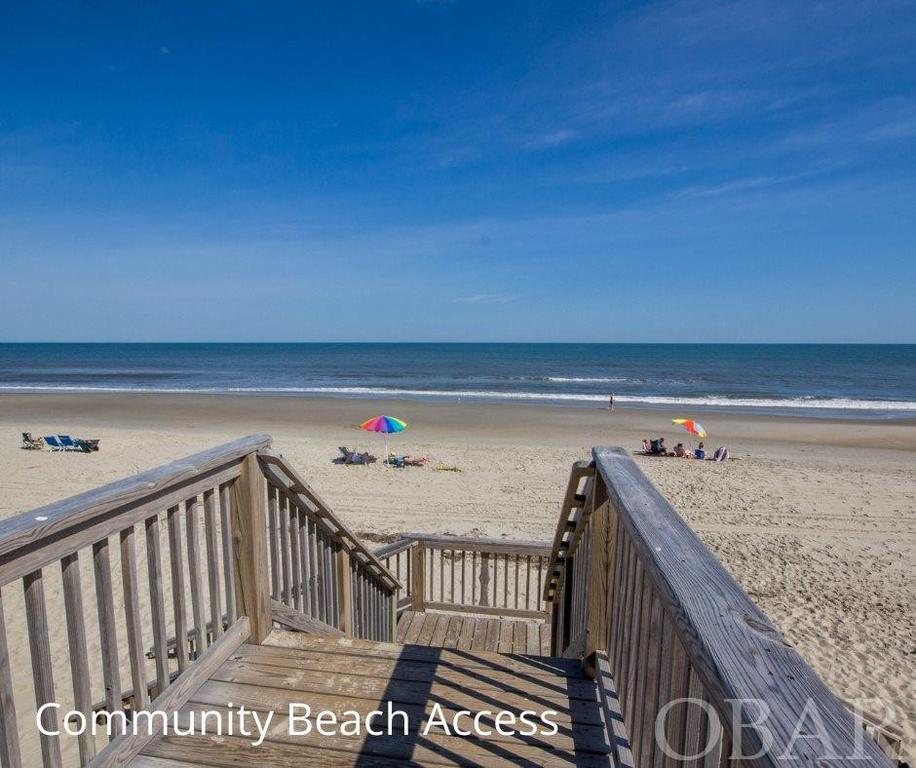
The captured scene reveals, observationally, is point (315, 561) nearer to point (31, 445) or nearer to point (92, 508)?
point (92, 508)

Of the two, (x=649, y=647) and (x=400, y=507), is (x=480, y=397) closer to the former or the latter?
(x=400, y=507)

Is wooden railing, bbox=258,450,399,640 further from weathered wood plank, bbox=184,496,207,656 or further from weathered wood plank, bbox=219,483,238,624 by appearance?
weathered wood plank, bbox=184,496,207,656

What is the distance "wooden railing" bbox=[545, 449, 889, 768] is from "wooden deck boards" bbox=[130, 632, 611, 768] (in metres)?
0.22

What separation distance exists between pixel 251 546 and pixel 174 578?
517 mm

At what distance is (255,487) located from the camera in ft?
9.05

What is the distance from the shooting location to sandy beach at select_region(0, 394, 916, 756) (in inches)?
251

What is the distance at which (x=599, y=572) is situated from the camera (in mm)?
2480

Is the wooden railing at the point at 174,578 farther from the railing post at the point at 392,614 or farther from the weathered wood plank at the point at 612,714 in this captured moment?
the weathered wood plank at the point at 612,714

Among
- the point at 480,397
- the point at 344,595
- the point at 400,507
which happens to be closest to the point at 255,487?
the point at 344,595

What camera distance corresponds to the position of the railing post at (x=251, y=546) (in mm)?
2732

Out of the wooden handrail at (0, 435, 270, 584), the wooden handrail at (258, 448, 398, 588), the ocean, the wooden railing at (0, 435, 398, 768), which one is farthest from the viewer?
the ocean

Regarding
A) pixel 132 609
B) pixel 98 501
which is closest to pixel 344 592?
pixel 132 609

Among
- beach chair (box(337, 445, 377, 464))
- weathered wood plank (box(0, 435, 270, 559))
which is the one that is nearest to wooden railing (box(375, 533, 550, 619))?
weathered wood plank (box(0, 435, 270, 559))

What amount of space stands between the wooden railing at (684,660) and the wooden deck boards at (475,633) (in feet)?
10.1
